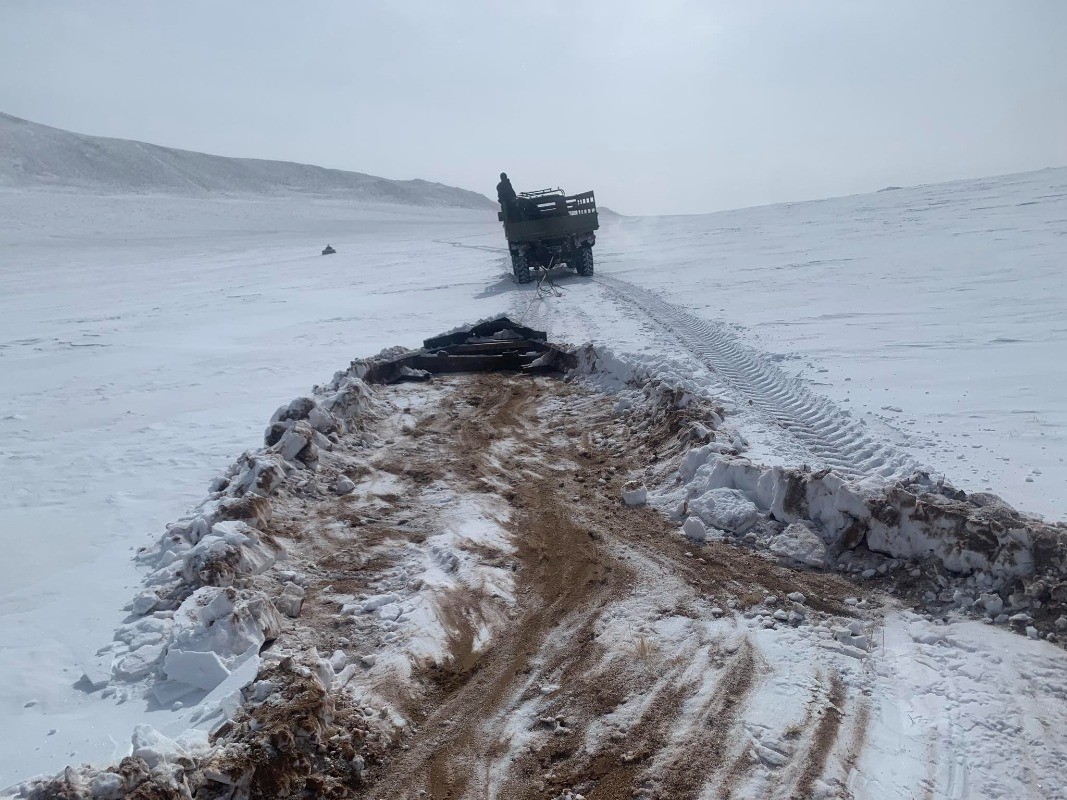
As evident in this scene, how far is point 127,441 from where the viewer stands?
319 inches

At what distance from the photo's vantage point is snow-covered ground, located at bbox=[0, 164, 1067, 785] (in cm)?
491

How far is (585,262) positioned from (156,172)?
5796cm

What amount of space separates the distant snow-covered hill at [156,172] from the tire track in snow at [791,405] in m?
60.2

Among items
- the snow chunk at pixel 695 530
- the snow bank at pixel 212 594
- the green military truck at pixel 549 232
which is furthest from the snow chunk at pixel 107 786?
the green military truck at pixel 549 232

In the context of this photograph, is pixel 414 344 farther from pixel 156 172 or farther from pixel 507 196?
pixel 156 172

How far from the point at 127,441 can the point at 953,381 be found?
8.72 meters

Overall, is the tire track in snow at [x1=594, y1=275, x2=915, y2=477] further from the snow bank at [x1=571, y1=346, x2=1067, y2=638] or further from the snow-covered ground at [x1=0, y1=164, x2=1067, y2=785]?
the snow bank at [x1=571, y1=346, x2=1067, y2=638]

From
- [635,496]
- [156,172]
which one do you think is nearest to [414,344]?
[635,496]

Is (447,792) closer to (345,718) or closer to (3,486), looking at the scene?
(345,718)

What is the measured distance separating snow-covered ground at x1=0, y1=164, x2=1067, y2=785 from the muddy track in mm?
1385

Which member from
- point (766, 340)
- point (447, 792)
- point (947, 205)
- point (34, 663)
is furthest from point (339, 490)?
point (947, 205)

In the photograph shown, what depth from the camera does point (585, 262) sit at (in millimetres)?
20422

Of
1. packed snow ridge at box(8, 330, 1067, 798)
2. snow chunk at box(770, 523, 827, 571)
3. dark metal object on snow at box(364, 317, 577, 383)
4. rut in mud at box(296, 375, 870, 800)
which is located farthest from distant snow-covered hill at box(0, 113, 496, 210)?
snow chunk at box(770, 523, 827, 571)

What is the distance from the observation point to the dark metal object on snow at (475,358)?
9.99 m
